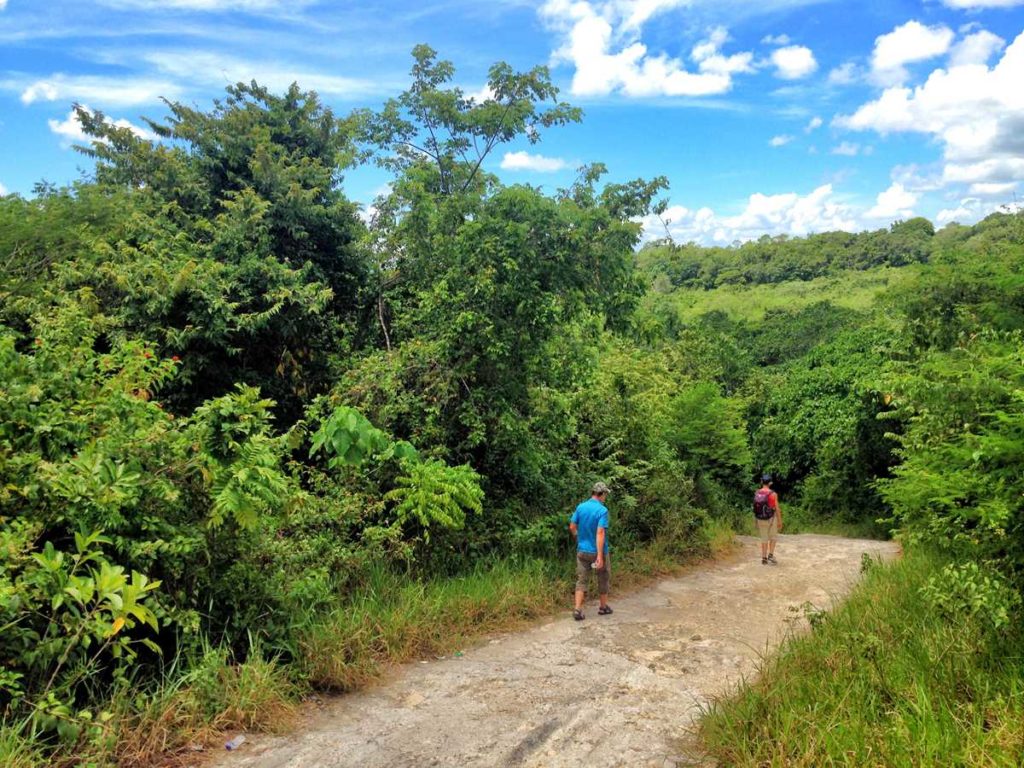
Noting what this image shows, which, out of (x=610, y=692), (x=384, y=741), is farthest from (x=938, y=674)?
(x=384, y=741)

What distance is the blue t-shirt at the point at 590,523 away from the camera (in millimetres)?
7656

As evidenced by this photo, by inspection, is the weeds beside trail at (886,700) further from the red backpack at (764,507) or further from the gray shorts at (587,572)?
the red backpack at (764,507)

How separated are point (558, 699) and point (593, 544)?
265cm

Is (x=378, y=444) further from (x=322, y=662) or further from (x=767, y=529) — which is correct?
(x=767, y=529)

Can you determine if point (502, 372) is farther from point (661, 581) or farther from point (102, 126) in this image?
point (102, 126)

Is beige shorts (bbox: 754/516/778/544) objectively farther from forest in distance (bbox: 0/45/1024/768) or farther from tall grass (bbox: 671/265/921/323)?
tall grass (bbox: 671/265/921/323)

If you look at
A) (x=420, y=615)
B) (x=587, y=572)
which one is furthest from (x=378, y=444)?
(x=587, y=572)

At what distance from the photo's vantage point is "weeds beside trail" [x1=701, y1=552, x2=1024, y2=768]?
11.4 feet

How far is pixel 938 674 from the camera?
13.8 feet

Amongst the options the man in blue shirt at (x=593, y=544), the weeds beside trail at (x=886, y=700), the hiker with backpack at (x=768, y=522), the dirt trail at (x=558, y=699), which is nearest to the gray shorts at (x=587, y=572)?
the man in blue shirt at (x=593, y=544)

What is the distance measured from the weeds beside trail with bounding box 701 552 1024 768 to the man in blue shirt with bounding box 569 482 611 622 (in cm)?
260

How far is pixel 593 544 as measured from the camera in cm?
769

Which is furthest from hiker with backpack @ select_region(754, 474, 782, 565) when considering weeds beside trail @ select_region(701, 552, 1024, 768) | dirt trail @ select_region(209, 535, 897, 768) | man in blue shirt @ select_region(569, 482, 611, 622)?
weeds beside trail @ select_region(701, 552, 1024, 768)

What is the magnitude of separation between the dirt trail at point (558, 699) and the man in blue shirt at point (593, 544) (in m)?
0.32
